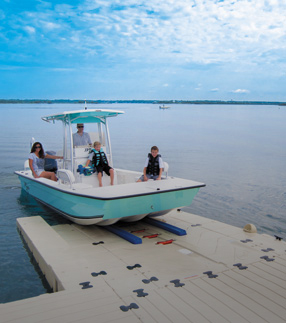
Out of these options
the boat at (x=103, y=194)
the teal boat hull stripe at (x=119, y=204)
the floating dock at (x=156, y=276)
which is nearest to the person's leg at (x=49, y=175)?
the boat at (x=103, y=194)

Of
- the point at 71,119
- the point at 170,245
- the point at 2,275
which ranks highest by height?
the point at 71,119

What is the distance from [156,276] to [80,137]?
4.50m

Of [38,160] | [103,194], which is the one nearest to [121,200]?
[103,194]

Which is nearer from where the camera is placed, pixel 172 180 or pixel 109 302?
pixel 109 302

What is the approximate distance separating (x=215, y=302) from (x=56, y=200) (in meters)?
4.65

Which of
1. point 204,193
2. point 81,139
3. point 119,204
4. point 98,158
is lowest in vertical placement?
point 204,193

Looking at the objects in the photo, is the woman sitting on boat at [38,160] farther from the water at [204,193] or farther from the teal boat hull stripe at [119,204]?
the teal boat hull stripe at [119,204]

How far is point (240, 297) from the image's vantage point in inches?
161

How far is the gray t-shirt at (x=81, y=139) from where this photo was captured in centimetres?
818

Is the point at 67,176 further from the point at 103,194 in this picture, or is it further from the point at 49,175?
the point at 49,175

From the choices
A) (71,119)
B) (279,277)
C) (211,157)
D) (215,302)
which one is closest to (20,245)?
(71,119)

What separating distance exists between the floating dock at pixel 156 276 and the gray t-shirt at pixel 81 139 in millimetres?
2132

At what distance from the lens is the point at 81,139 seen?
827 cm

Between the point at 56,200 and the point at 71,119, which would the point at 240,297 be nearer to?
the point at 56,200
